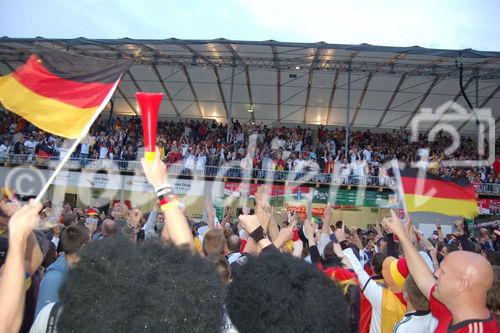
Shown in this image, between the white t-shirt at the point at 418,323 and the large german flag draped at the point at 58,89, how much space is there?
100 inches

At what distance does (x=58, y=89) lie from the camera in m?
3.77

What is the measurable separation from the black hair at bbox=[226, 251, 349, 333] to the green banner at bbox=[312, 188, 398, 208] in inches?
593

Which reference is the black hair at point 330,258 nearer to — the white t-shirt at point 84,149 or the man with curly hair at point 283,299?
the man with curly hair at point 283,299

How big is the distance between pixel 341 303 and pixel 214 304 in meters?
0.57

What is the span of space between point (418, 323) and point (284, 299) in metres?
1.50

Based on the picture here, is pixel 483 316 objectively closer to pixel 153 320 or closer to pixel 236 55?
pixel 153 320

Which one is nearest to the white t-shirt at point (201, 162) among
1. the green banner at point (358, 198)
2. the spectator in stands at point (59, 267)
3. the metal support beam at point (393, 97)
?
the green banner at point (358, 198)

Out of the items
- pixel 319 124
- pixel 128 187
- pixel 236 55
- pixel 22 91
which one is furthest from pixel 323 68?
pixel 22 91

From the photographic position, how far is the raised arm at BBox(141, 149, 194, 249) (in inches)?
80.9

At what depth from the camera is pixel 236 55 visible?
58.2ft

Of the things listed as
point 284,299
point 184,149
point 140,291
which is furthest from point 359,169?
point 140,291

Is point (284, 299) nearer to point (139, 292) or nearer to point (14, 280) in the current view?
point (139, 292)

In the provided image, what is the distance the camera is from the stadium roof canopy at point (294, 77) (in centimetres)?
1667

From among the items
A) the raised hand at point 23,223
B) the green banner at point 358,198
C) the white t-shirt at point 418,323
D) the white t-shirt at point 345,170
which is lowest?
the green banner at point 358,198
